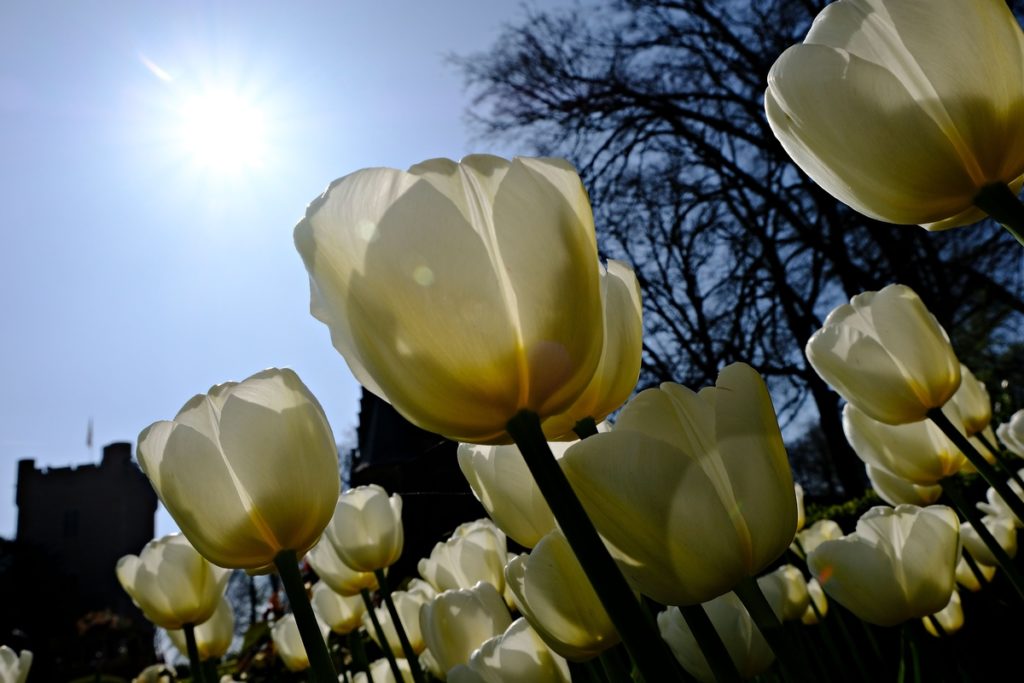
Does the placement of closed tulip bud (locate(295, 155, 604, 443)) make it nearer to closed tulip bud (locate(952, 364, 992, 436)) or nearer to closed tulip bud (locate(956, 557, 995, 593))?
closed tulip bud (locate(952, 364, 992, 436))

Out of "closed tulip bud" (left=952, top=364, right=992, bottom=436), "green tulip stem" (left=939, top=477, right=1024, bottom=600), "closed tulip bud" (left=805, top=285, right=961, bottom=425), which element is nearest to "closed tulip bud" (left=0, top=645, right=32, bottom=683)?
"closed tulip bud" (left=805, top=285, right=961, bottom=425)

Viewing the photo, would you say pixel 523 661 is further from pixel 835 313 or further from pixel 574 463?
pixel 835 313

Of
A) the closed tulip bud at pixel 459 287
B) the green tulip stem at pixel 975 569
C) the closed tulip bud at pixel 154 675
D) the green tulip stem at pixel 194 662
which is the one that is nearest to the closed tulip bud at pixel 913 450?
the green tulip stem at pixel 975 569

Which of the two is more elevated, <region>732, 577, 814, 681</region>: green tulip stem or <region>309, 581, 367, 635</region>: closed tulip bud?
<region>309, 581, 367, 635</region>: closed tulip bud

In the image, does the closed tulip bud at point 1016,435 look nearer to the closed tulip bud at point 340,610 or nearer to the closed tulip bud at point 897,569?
the closed tulip bud at point 897,569

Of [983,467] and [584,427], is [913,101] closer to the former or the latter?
[584,427]

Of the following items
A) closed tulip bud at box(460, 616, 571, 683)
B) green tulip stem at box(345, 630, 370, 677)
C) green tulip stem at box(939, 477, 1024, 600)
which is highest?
green tulip stem at box(345, 630, 370, 677)

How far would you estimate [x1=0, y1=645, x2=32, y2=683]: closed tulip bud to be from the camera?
5.03ft

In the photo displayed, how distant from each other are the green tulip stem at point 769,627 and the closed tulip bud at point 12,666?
1506 mm

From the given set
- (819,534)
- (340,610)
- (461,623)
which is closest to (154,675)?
(340,610)

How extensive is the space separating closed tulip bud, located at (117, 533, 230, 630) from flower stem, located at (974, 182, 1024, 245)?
1.66m

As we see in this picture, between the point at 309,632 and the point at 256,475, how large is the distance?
25cm

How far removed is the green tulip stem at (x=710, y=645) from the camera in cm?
69

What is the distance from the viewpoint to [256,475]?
1039mm
